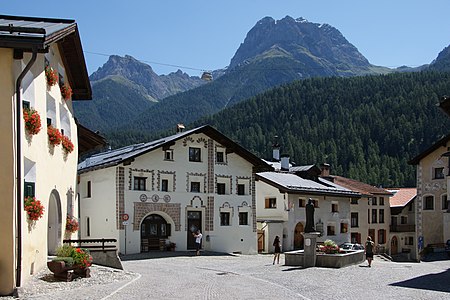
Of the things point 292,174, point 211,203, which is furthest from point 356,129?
point 211,203

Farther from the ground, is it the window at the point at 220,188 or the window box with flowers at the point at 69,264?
the window at the point at 220,188

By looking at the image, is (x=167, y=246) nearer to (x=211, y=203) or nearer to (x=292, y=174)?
(x=211, y=203)

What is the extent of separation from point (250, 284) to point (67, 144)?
27.7ft

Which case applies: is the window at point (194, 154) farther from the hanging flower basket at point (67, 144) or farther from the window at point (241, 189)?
the hanging flower basket at point (67, 144)

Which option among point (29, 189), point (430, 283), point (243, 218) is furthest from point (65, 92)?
point (243, 218)

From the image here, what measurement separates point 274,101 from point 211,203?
4053 inches

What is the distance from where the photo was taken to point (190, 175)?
39375 mm

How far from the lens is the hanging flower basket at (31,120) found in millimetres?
16156

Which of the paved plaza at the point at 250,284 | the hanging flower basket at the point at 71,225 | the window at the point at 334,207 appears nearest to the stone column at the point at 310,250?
the paved plaza at the point at 250,284

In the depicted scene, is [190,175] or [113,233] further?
[190,175]

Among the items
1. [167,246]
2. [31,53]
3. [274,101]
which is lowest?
[167,246]

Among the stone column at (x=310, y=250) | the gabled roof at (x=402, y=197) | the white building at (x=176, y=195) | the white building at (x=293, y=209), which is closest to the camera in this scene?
the stone column at (x=310, y=250)

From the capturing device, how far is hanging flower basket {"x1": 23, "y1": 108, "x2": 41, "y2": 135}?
1616 centimetres

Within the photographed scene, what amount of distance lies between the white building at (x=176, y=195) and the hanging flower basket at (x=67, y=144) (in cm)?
1203
